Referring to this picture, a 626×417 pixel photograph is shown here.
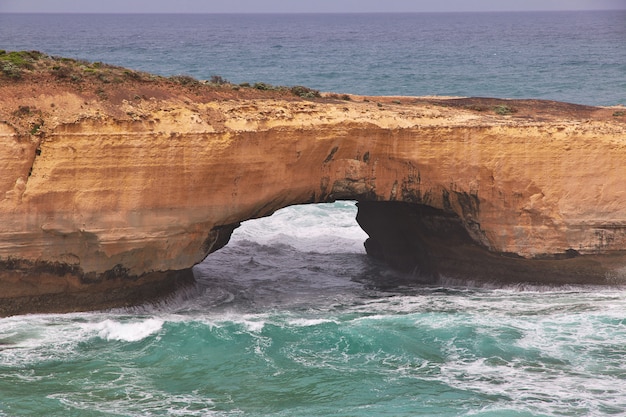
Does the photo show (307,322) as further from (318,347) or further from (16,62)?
(16,62)

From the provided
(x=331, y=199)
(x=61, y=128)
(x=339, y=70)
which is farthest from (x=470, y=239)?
(x=339, y=70)

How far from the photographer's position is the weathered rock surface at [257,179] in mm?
18656

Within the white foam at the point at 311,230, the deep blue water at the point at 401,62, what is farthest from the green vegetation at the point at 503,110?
the deep blue water at the point at 401,62

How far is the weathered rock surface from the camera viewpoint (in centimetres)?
1866

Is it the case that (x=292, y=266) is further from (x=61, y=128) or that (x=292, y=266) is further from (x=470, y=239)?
(x=61, y=128)

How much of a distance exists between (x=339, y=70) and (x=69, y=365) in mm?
48436

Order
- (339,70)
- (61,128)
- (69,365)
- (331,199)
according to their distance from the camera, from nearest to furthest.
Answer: (69,365) < (61,128) < (331,199) < (339,70)

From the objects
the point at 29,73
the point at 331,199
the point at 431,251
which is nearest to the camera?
the point at 29,73

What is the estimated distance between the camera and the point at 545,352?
17938 millimetres

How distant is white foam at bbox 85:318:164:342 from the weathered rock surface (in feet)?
3.30

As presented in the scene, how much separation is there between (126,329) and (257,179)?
3.85 meters

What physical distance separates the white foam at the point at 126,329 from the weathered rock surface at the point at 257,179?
3.30 ft

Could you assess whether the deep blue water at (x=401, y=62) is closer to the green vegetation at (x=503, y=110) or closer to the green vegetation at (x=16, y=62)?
the green vegetation at (x=503, y=110)

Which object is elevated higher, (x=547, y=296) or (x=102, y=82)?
(x=102, y=82)
